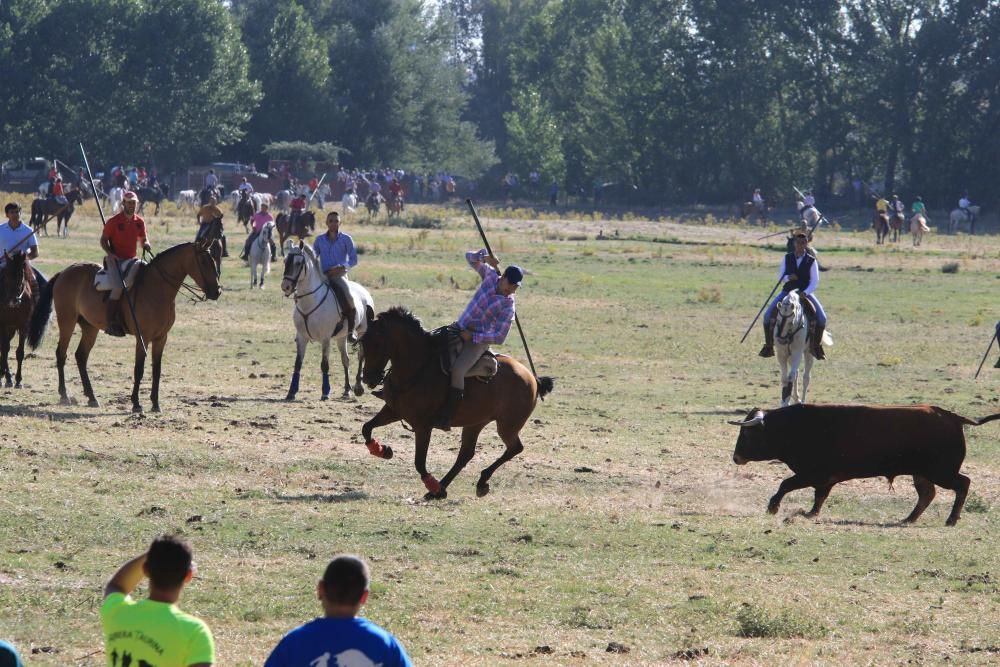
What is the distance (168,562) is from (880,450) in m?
9.08

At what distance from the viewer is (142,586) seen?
9.27 meters

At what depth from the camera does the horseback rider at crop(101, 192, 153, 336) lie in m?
16.9

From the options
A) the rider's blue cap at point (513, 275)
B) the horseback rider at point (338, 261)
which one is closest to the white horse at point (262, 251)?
the horseback rider at point (338, 261)

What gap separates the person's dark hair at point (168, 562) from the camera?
520cm

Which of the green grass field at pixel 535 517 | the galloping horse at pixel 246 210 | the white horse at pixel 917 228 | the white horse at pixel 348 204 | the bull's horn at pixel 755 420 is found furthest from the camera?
the white horse at pixel 348 204

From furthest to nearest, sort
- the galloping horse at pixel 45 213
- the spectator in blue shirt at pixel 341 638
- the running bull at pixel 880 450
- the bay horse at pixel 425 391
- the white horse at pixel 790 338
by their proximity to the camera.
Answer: the galloping horse at pixel 45 213, the white horse at pixel 790 338, the running bull at pixel 880 450, the bay horse at pixel 425 391, the spectator in blue shirt at pixel 341 638

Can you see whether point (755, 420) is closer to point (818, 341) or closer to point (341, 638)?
point (818, 341)

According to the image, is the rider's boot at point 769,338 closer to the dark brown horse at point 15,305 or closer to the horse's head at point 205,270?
the horse's head at point 205,270

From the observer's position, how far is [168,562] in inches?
206

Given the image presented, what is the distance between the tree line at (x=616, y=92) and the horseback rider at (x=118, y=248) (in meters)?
62.8

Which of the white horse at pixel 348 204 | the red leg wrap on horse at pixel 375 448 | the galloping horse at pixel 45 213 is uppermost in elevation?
the red leg wrap on horse at pixel 375 448

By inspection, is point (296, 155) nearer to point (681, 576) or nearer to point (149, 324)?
point (149, 324)

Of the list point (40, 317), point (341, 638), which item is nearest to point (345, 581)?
point (341, 638)

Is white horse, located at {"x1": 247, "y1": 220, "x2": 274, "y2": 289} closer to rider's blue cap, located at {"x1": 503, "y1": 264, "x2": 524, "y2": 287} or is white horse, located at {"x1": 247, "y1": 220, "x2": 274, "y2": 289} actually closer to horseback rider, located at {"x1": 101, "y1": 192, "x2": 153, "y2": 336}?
horseback rider, located at {"x1": 101, "y1": 192, "x2": 153, "y2": 336}
